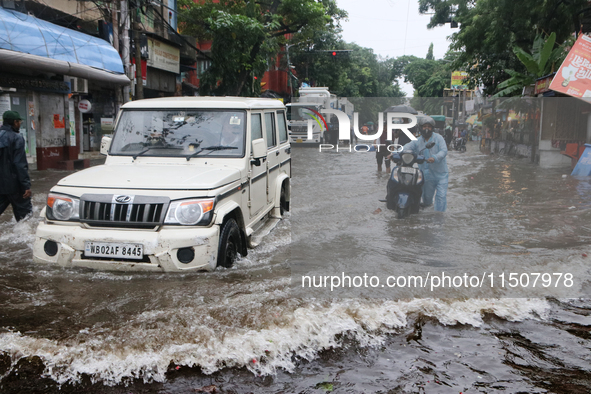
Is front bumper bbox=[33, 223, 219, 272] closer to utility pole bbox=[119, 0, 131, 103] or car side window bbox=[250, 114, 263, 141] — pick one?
car side window bbox=[250, 114, 263, 141]

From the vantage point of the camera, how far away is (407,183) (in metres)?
7.29

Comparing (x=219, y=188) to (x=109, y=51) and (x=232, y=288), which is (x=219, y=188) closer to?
(x=232, y=288)

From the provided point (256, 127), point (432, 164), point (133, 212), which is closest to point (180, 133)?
point (256, 127)

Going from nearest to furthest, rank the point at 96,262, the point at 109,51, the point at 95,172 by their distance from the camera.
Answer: the point at 96,262, the point at 95,172, the point at 109,51

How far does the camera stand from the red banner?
39.0 ft

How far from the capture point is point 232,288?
4676 mm

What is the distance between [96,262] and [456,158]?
5.12 meters

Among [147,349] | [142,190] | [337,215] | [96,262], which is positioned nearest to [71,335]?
[147,349]

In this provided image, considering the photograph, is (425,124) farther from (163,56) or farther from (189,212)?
(163,56)

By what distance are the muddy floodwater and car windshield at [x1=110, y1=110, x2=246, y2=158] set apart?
129 cm

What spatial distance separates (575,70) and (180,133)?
10.2 m

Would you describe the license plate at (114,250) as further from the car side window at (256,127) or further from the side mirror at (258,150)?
the car side window at (256,127)

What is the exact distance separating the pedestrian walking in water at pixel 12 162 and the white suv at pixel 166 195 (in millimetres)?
1553

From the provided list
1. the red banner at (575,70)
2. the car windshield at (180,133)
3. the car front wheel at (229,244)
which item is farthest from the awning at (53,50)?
the red banner at (575,70)
